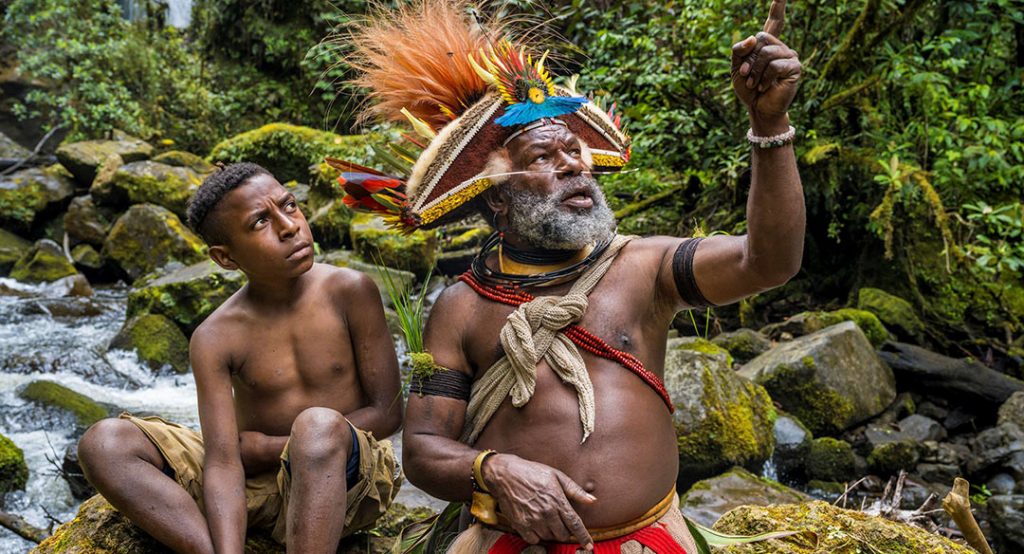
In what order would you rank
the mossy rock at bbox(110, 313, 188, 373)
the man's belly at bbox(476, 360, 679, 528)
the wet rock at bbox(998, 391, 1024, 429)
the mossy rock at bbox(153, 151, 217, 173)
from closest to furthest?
1. the man's belly at bbox(476, 360, 679, 528)
2. the wet rock at bbox(998, 391, 1024, 429)
3. the mossy rock at bbox(110, 313, 188, 373)
4. the mossy rock at bbox(153, 151, 217, 173)

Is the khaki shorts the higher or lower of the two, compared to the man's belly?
lower

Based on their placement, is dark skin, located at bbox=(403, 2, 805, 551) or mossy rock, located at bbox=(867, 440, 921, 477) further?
mossy rock, located at bbox=(867, 440, 921, 477)

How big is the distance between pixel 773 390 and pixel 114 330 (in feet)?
22.2

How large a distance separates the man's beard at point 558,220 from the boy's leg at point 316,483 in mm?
883

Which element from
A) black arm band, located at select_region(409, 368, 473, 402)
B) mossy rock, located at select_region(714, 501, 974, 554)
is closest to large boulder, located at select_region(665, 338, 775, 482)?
mossy rock, located at select_region(714, 501, 974, 554)

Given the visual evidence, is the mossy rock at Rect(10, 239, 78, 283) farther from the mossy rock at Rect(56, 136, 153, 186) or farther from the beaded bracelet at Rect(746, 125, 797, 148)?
the beaded bracelet at Rect(746, 125, 797, 148)

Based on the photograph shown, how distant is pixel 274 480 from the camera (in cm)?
292

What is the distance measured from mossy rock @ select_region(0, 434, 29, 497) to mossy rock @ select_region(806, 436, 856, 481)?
5429mm

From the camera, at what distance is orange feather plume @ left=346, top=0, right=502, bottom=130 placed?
2.74 m

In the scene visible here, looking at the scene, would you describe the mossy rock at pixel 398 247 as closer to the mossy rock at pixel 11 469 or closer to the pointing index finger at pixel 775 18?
the mossy rock at pixel 11 469

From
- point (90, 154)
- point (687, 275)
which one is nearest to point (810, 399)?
point (687, 275)

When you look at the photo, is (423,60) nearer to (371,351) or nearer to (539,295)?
(539,295)

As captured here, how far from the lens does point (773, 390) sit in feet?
21.4

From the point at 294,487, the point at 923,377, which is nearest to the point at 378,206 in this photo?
the point at 294,487
